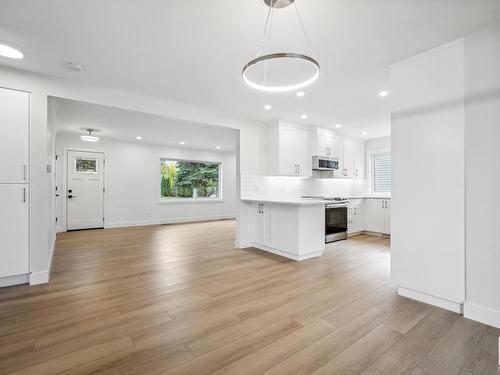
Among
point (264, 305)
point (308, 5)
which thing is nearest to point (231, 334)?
point (264, 305)

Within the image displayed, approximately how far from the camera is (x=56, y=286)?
2834 millimetres

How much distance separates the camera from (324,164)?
5.56 metres

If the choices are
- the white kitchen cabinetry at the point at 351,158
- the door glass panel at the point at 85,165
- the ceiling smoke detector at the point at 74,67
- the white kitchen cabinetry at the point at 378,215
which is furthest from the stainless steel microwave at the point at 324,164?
the door glass panel at the point at 85,165

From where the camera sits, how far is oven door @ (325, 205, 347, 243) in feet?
17.0

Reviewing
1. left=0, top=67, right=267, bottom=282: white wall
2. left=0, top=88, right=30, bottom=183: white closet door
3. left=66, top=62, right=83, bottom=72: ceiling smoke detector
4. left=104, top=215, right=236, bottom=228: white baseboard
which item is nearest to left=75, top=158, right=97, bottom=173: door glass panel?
left=104, top=215, right=236, bottom=228: white baseboard

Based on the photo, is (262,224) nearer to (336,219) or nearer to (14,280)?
(336,219)

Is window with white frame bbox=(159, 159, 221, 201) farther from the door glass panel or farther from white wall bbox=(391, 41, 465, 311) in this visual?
white wall bbox=(391, 41, 465, 311)

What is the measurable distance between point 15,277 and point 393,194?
14.6 feet

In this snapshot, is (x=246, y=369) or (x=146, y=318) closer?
(x=246, y=369)

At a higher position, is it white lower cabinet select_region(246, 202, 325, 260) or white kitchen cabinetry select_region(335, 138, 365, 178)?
white kitchen cabinetry select_region(335, 138, 365, 178)

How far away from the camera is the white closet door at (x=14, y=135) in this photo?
276cm

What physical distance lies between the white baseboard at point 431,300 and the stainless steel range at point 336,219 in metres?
2.55

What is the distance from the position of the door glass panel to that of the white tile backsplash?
15.9 feet

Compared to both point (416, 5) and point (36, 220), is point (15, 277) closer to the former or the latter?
point (36, 220)
